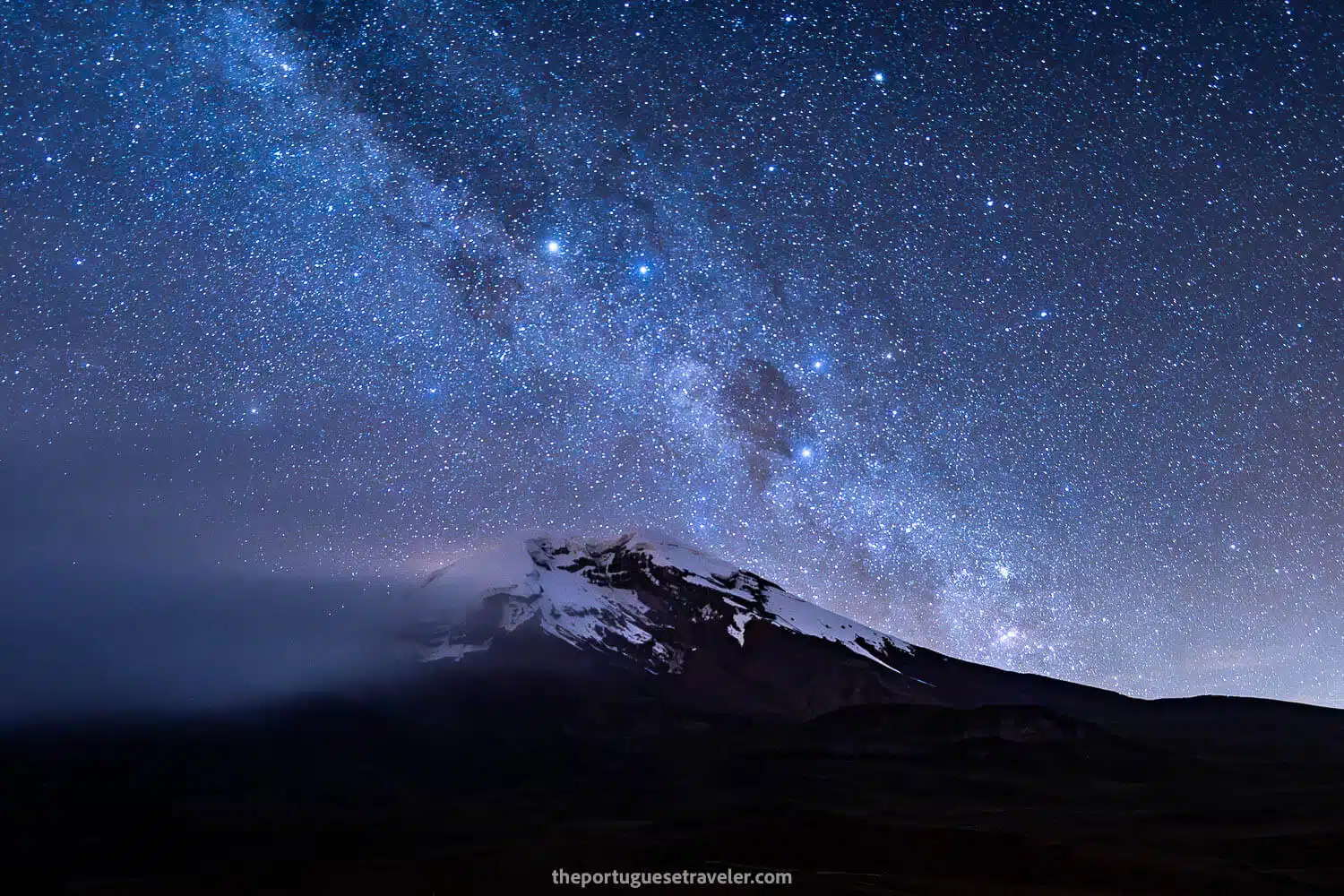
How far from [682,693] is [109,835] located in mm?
70732

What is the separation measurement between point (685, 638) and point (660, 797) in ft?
208

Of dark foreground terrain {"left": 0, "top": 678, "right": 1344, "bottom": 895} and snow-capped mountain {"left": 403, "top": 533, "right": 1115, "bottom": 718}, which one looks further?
snow-capped mountain {"left": 403, "top": 533, "right": 1115, "bottom": 718}

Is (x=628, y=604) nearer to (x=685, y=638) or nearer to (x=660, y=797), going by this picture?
(x=685, y=638)

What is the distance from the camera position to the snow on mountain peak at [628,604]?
137 meters

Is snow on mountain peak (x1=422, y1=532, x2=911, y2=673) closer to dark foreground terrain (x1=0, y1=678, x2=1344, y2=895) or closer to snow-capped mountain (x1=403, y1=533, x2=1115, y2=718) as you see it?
snow-capped mountain (x1=403, y1=533, x2=1115, y2=718)

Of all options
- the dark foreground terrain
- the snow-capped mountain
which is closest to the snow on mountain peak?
the snow-capped mountain

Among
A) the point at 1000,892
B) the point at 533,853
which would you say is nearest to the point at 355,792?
the point at 533,853

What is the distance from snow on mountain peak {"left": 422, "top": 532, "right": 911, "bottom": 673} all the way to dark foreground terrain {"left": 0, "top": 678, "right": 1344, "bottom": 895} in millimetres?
18423

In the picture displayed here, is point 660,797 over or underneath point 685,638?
underneath

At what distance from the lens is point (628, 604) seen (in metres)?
145

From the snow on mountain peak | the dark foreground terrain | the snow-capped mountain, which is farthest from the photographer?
the snow on mountain peak

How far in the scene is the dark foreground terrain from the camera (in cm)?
4266

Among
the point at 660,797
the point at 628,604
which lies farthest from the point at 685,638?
the point at 660,797

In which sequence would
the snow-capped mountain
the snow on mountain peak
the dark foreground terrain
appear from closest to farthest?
the dark foreground terrain → the snow-capped mountain → the snow on mountain peak
